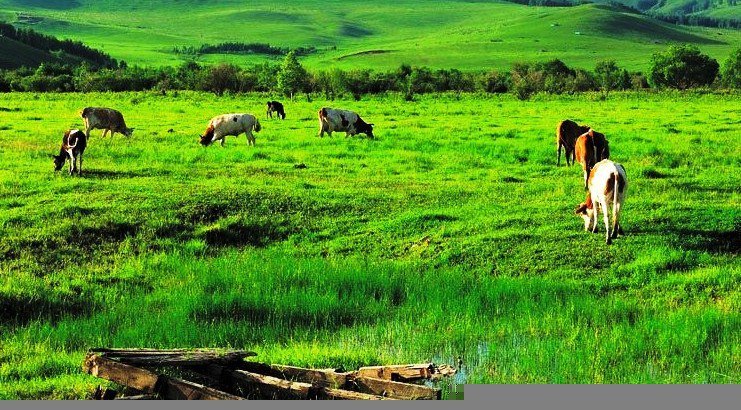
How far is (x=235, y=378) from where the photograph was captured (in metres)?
8.24

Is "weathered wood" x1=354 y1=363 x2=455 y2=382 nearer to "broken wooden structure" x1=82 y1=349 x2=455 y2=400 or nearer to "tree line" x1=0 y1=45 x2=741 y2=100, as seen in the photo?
"broken wooden structure" x1=82 y1=349 x2=455 y2=400

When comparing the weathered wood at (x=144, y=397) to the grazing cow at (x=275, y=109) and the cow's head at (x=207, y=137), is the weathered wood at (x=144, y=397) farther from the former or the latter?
the grazing cow at (x=275, y=109)

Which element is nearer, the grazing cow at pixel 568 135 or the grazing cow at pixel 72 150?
the grazing cow at pixel 72 150

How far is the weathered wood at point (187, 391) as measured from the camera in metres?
7.51

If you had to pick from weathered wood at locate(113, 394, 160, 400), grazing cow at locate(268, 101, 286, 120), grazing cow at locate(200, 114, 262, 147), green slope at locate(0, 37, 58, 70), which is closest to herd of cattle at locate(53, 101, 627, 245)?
grazing cow at locate(200, 114, 262, 147)

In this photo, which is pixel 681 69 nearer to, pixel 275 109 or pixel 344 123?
pixel 275 109

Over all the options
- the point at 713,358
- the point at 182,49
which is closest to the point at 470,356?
the point at 713,358

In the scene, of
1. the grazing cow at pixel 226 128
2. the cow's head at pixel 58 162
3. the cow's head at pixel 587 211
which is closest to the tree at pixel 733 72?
the grazing cow at pixel 226 128

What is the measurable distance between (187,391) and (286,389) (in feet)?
2.70

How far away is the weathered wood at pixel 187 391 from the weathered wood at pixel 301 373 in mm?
751

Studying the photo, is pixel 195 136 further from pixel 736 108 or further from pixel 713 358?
pixel 736 108

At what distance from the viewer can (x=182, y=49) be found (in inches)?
7259

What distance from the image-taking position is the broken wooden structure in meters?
7.70

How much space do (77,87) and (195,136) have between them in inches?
1817
